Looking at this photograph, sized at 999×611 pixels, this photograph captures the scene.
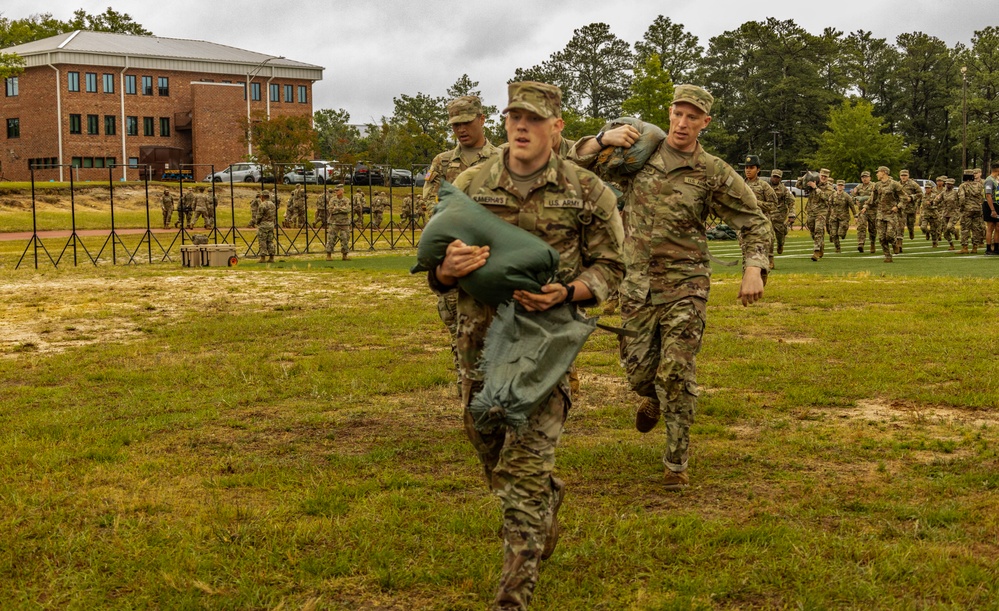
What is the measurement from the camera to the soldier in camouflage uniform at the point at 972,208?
2808cm

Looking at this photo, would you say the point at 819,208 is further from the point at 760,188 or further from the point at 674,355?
the point at 674,355

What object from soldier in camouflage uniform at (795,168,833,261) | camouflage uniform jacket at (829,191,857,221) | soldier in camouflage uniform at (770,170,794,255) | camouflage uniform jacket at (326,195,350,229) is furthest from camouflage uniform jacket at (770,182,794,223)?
camouflage uniform jacket at (326,195,350,229)

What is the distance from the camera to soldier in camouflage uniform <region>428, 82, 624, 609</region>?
453 centimetres

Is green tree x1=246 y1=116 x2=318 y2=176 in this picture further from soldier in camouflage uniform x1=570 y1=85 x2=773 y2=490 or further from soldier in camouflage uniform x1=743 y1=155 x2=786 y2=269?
soldier in camouflage uniform x1=570 y1=85 x2=773 y2=490

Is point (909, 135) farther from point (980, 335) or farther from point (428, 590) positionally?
point (428, 590)

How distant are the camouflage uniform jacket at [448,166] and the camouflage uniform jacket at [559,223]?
4.01 meters

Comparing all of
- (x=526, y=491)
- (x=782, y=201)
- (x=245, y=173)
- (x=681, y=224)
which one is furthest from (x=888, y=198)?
(x=245, y=173)

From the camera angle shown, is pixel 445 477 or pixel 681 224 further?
pixel 445 477

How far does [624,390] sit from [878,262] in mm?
17441

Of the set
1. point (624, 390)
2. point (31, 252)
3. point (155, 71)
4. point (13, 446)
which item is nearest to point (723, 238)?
point (31, 252)

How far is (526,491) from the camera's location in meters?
4.57

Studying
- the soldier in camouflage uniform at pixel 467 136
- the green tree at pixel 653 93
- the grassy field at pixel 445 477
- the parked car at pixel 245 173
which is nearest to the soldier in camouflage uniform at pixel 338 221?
the grassy field at pixel 445 477

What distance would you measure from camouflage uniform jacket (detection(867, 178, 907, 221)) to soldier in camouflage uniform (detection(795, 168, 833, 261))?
1367mm

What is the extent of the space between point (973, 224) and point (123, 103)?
199 ft
